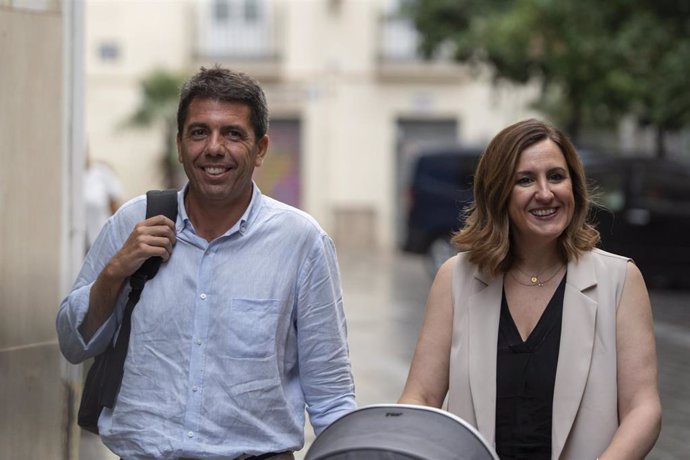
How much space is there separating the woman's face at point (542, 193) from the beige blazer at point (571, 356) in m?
0.13

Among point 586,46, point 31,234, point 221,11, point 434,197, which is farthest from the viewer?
point 221,11

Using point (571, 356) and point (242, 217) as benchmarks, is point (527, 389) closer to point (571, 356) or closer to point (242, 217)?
point (571, 356)

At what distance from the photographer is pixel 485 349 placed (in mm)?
3463

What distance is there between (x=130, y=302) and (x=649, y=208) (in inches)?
634

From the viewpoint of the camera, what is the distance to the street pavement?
8625 millimetres

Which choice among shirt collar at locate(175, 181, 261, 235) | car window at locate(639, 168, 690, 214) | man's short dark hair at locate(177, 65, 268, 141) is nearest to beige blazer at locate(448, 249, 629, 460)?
shirt collar at locate(175, 181, 261, 235)

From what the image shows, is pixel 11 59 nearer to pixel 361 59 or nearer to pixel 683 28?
pixel 683 28

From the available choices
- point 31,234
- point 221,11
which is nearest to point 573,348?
point 31,234

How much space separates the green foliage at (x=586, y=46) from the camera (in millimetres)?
17203

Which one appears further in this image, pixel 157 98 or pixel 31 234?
pixel 157 98

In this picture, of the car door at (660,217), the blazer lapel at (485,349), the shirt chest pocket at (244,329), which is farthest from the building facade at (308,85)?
the shirt chest pocket at (244,329)

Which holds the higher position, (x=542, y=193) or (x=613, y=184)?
(x=542, y=193)

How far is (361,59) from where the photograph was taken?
34625mm

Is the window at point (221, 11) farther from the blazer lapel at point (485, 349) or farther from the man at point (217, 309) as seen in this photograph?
the blazer lapel at point (485, 349)
